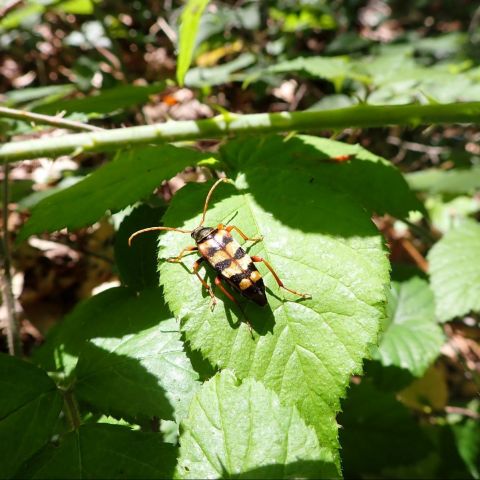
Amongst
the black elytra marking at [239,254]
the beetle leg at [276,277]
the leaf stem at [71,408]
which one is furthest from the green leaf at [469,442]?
the leaf stem at [71,408]

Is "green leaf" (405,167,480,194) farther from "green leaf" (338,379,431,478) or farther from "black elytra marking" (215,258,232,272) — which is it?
"black elytra marking" (215,258,232,272)

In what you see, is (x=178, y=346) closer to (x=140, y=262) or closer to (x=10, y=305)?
(x=140, y=262)

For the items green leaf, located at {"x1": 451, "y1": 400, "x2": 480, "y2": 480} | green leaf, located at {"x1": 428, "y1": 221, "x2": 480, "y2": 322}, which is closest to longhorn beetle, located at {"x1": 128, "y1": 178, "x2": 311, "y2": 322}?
green leaf, located at {"x1": 428, "y1": 221, "x2": 480, "y2": 322}

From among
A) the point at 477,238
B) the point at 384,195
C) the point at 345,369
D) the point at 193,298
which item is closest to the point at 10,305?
the point at 193,298

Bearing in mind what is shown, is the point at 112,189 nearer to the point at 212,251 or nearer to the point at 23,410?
the point at 212,251

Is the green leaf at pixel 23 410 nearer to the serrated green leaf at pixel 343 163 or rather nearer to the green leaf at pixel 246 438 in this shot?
the green leaf at pixel 246 438

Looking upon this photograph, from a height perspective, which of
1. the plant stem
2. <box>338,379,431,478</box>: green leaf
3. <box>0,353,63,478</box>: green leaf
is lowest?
<box>338,379,431,478</box>: green leaf
